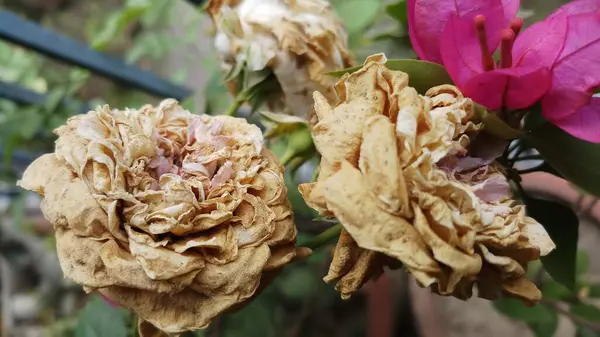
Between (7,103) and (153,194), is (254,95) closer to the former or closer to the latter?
(153,194)

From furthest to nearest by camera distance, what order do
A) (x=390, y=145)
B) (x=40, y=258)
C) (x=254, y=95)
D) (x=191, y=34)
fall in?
1. (x=40, y=258)
2. (x=191, y=34)
3. (x=254, y=95)
4. (x=390, y=145)

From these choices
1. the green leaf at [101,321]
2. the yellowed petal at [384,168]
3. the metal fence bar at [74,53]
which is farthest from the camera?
the metal fence bar at [74,53]

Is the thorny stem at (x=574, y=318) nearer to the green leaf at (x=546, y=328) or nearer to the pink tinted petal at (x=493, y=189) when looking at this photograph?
the green leaf at (x=546, y=328)

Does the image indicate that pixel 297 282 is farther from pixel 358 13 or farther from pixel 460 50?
pixel 460 50

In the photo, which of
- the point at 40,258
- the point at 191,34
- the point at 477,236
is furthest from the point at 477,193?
the point at 40,258

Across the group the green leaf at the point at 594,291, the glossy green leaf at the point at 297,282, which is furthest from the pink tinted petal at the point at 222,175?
the glossy green leaf at the point at 297,282

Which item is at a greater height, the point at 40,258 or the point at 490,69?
the point at 490,69
